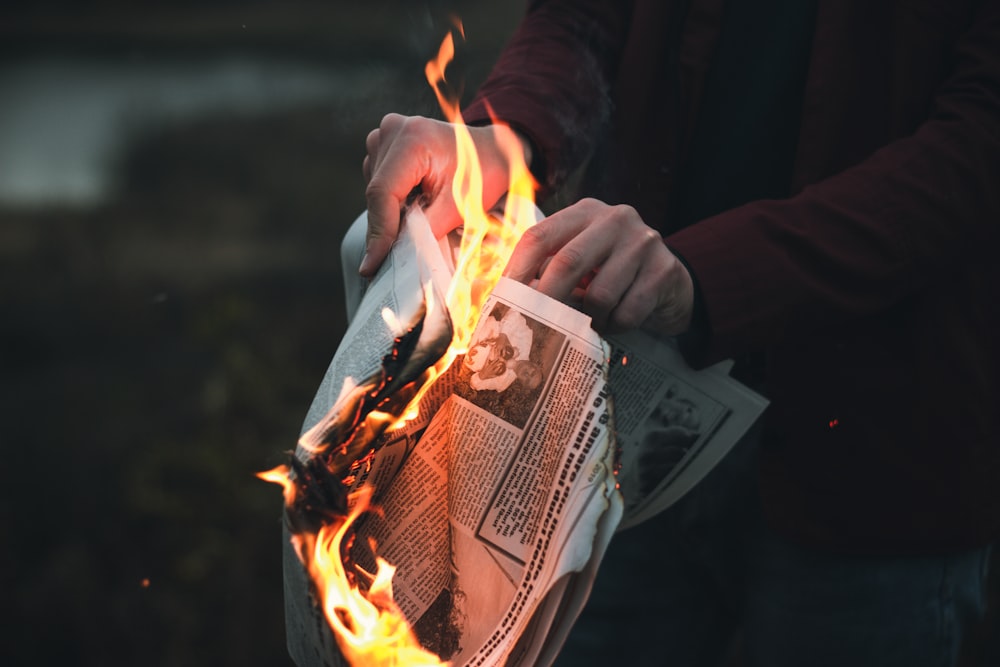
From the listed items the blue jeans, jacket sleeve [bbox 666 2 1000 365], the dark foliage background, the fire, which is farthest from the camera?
the dark foliage background

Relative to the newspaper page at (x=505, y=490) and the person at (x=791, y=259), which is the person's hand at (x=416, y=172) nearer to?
the person at (x=791, y=259)

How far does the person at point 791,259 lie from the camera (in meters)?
0.92

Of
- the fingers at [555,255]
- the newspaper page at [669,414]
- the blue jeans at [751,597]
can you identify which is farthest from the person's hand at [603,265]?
the blue jeans at [751,597]

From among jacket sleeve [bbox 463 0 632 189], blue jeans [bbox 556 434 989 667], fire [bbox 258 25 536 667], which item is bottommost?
blue jeans [bbox 556 434 989 667]

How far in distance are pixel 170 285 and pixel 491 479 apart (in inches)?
146

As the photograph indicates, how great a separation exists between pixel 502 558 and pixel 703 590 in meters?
0.59

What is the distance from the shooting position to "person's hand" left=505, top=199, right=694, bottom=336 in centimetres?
85

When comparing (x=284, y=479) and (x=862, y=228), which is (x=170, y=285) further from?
(x=862, y=228)

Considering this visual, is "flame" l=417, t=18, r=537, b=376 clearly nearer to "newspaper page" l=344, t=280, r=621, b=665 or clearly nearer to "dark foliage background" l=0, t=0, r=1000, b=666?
"newspaper page" l=344, t=280, r=621, b=665

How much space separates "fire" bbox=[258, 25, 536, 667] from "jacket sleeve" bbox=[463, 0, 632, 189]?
170 millimetres

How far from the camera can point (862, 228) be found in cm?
92

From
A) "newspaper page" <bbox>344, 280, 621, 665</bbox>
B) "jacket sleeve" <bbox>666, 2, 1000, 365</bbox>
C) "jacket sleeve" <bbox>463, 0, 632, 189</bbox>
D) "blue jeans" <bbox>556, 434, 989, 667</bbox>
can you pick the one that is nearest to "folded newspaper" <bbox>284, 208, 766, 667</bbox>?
"newspaper page" <bbox>344, 280, 621, 665</bbox>

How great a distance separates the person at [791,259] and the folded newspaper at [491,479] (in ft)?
Answer: 0.24

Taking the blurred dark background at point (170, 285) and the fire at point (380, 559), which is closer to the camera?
the fire at point (380, 559)
